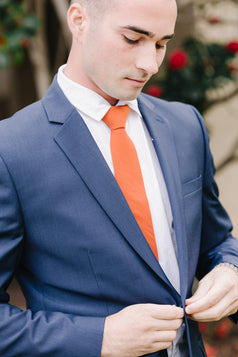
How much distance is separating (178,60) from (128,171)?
225 centimetres

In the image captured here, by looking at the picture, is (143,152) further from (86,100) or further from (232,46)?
(232,46)

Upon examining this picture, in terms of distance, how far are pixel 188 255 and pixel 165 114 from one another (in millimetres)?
513

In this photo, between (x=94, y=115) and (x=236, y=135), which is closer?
(x=94, y=115)

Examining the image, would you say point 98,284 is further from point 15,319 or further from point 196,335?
point 196,335

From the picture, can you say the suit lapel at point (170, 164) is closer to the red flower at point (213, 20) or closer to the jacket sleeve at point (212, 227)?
the jacket sleeve at point (212, 227)

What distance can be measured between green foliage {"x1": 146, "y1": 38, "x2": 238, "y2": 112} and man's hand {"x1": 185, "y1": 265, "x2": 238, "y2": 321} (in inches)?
87.7

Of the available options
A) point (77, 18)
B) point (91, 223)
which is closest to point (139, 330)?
point (91, 223)

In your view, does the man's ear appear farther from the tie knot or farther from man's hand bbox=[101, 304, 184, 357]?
man's hand bbox=[101, 304, 184, 357]

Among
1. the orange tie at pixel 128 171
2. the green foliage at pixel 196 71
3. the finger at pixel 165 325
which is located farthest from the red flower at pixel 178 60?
the finger at pixel 165 325

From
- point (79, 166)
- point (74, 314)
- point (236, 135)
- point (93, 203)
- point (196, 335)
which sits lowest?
point (236, 135)

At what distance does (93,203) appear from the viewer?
124cm

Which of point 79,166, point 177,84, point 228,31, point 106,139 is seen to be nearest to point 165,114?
point 106,139

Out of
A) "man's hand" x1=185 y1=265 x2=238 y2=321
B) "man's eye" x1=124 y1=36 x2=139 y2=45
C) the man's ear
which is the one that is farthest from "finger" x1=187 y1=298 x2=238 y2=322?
the man's ear

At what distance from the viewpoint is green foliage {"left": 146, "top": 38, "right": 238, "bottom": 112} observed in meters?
3.42
